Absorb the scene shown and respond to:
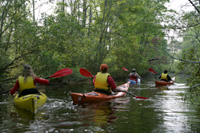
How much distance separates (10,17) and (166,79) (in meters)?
11.0

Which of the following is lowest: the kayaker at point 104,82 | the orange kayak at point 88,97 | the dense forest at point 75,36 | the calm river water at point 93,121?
the calm river water at point 93,121

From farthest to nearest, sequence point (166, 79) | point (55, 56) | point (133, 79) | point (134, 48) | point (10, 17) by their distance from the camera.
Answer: point (134, 48) < point (133, 79) < point (166, 79) < point (55, 56) < point (10, 17)

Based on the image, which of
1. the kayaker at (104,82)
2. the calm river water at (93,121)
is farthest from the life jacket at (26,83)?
the kayaker at (104,82)

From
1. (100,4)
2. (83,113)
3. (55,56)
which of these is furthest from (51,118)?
(100,4)

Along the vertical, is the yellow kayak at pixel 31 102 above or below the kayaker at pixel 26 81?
below

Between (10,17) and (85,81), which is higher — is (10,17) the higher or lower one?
the higher one

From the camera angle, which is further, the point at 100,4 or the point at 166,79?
the point at 100,4

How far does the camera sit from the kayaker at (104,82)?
23.7 feet

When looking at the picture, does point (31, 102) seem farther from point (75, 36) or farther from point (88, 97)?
point (75, 36)

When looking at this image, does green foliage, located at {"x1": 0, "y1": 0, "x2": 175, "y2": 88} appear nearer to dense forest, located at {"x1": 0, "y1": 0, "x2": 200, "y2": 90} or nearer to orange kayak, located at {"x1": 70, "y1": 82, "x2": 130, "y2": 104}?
dense forest, located at {"x1": 0, "y1": 0, "x2": 200, "y2": 90}

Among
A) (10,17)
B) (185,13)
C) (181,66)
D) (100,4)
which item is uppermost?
(100,4)

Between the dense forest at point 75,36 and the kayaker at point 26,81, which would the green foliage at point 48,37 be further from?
the kayaker at point 26,81

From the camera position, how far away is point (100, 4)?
19.1 m

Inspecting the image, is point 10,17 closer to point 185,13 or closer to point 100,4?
point 185,13
